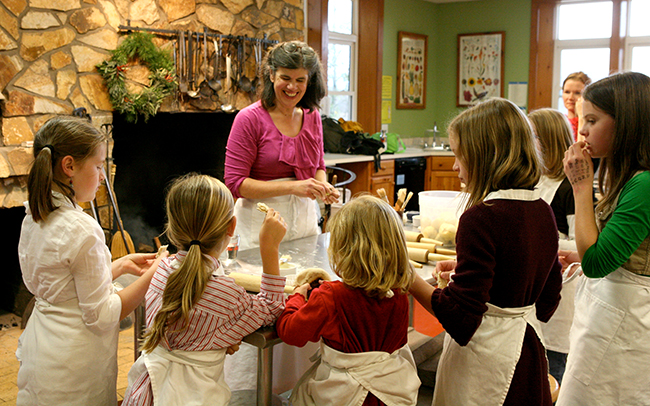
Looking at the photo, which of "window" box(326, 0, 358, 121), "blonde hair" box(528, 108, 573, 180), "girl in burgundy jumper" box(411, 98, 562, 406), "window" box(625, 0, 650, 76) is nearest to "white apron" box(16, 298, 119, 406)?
"girl in burgundy jumper" box(411, 98, 562, 406)

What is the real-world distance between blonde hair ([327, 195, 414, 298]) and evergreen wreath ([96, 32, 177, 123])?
302 cm

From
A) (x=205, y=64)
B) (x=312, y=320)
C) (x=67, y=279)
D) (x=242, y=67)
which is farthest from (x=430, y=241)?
(x=242, y=67)

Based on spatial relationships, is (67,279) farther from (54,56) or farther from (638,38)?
(638,38)

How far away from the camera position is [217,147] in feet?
15.8

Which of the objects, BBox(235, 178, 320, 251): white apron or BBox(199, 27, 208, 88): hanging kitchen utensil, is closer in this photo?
BBox(235, 178, 320, 251): white apron

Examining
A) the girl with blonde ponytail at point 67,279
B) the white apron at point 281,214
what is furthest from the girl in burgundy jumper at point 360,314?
the white apron at point 281,214

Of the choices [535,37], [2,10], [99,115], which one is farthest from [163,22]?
[535,37]

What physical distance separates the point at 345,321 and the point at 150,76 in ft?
10.7

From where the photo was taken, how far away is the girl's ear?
1454 mm

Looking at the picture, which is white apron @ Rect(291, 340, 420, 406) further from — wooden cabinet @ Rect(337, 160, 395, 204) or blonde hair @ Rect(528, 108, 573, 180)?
wooden cabinet @ Rect(337, 160, 395, 204)

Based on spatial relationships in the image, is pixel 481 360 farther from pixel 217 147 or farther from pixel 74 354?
pixel 217 147

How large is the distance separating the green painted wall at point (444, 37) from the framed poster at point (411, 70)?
0.07 metres

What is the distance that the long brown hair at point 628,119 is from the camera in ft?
4.78

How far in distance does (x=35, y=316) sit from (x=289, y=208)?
1124mm
